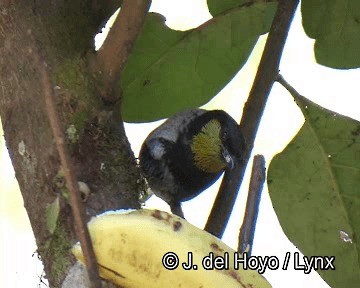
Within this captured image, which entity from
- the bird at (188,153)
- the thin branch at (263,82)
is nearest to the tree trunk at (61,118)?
the thin branch at (263,82)

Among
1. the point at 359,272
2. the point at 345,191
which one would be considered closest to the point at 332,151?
the point at 345,191

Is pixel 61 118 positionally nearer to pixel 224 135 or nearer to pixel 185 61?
pixel 185 61

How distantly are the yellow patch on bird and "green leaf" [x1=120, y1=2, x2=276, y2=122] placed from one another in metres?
0.53

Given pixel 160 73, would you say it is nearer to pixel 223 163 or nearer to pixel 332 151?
pixel 332 151

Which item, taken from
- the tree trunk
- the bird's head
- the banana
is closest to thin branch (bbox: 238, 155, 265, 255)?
the banana

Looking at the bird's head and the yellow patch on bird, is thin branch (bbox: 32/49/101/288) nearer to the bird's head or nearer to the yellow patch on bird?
the bird's head

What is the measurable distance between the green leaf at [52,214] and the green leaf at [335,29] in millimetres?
753

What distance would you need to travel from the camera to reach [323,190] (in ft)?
5.23

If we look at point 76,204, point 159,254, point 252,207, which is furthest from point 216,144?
point 76,204

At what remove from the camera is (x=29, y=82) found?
126 cm

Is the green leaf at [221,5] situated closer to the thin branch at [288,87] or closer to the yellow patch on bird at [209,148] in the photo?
the thin branch at [288,87]

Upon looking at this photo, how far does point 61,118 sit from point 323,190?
1.88 feet

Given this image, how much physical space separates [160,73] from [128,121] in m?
0.12

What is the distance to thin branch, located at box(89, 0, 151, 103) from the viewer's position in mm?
1240
